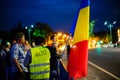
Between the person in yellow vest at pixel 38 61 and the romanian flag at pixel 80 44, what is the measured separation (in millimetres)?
522

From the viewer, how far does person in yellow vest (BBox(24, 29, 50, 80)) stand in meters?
5.96

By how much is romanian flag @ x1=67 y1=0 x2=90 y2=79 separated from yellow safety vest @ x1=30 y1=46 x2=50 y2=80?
0.52 metres

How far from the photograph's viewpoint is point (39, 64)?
6.01 meters

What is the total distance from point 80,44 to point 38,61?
34.9 inches

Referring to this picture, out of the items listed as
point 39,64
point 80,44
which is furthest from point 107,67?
point 39,64

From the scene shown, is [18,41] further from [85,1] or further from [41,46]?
[85,1]

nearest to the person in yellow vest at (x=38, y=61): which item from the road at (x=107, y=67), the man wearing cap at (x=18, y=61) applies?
the man wearing cap at (x=18, y=61)

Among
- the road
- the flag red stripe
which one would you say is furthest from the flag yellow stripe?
the road

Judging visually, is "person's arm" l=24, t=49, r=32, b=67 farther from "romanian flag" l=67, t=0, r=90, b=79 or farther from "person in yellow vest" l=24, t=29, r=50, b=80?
"romanian flag" l=67, t=0, r=90, b=79

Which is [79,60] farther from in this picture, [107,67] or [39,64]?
[107,67]

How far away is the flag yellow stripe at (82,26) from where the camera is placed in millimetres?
6092

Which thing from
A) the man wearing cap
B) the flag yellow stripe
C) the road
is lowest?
the road

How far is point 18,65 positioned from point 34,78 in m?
0.76

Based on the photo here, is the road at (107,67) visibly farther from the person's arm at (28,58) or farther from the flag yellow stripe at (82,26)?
the person's arm at (28,58)
